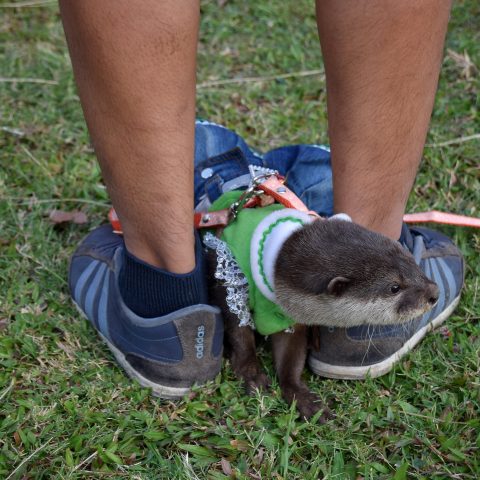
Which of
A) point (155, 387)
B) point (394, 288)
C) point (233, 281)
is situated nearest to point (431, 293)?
point (394, 288)

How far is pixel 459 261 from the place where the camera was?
2.85 m

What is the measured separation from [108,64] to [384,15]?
0.83 metres

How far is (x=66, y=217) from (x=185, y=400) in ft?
4.10

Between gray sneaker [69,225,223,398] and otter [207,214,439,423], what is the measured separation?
275 mm

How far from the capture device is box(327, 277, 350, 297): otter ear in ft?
7.29

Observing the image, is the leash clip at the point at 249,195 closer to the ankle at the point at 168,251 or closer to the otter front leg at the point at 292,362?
the ankle at the point at 168,251

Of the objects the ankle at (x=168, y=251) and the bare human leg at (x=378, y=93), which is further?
the ankle at (x=168, y=251)

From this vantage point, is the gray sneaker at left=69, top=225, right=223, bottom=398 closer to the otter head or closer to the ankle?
the ankle

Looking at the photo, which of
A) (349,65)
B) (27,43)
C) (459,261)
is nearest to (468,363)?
(459,261)

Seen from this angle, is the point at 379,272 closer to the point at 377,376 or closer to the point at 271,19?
the point at 377,376

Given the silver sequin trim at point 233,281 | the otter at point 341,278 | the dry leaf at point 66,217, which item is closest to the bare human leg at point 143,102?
the silver sequin trim at point 233,281

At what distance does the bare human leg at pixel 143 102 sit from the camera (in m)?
1.85

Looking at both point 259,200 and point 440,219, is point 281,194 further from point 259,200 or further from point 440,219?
point 440,219

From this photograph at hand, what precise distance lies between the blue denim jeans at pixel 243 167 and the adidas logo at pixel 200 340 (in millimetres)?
570
